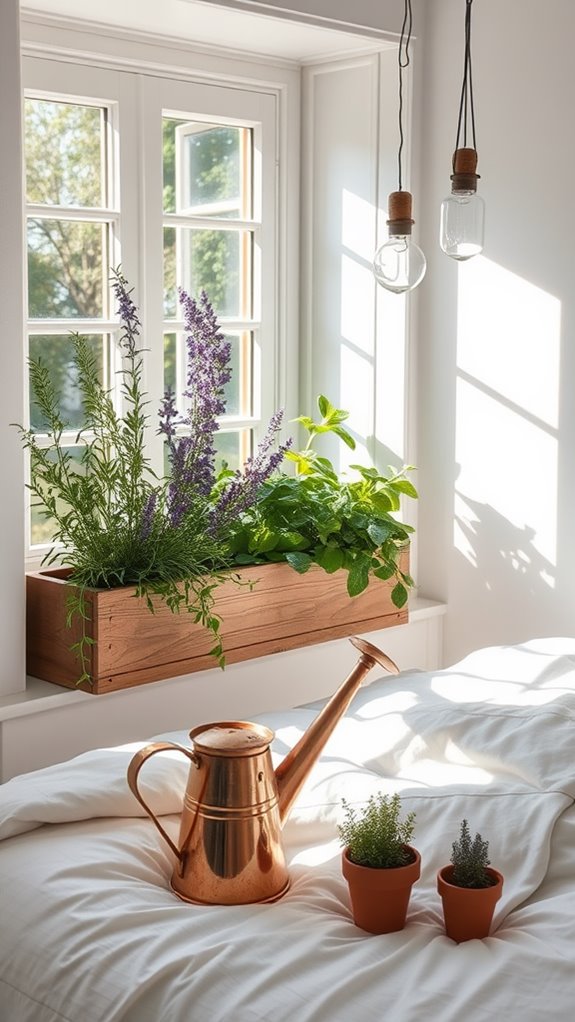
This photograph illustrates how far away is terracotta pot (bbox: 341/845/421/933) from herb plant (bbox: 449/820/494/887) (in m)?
0.05

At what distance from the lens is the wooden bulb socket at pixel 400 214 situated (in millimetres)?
1957

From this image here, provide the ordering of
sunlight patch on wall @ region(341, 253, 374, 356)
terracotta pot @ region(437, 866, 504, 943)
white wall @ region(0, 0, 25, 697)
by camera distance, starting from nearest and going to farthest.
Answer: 1. terracotta pot @ region(437, 866, 504, 943)
2. white wall @ region(0, 0, 25, 697)
3. sunlight patch on wall @ region(341, 253, 374, 356)

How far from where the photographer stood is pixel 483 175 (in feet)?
11.3

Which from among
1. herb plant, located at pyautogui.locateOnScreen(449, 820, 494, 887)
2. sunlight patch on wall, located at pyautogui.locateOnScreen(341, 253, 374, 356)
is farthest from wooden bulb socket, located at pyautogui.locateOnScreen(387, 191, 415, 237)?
sunlight patch on wall, located at pyautogui.locateOnScreen(341, 253, 374, 356)

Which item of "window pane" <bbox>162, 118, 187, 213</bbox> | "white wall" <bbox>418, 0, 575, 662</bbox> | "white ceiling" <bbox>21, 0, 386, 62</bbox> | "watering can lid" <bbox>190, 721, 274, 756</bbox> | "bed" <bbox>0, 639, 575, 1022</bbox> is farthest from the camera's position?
"window pane" <bbox>162, 118, 187, 213</bbox>

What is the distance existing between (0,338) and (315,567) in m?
1.04

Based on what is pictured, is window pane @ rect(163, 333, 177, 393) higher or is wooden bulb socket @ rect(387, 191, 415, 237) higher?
wooden bulb socket @ rect(387, 191, 415, 237)

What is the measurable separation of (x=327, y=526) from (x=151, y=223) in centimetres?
98

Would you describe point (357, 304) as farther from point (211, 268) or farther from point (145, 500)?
point (145, 500)

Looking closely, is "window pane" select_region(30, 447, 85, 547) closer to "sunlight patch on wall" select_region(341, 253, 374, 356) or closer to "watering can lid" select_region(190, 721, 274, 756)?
"sunlight patch on wall" select_region(341, 253, 374, 356)

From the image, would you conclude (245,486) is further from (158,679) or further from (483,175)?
(483,175)

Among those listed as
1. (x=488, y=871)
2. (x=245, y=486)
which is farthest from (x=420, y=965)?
(x=245, y=486)

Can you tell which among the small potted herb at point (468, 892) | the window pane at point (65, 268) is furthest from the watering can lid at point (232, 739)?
the window pane at point (65, 268)

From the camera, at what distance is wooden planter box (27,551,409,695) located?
272 centimetres
